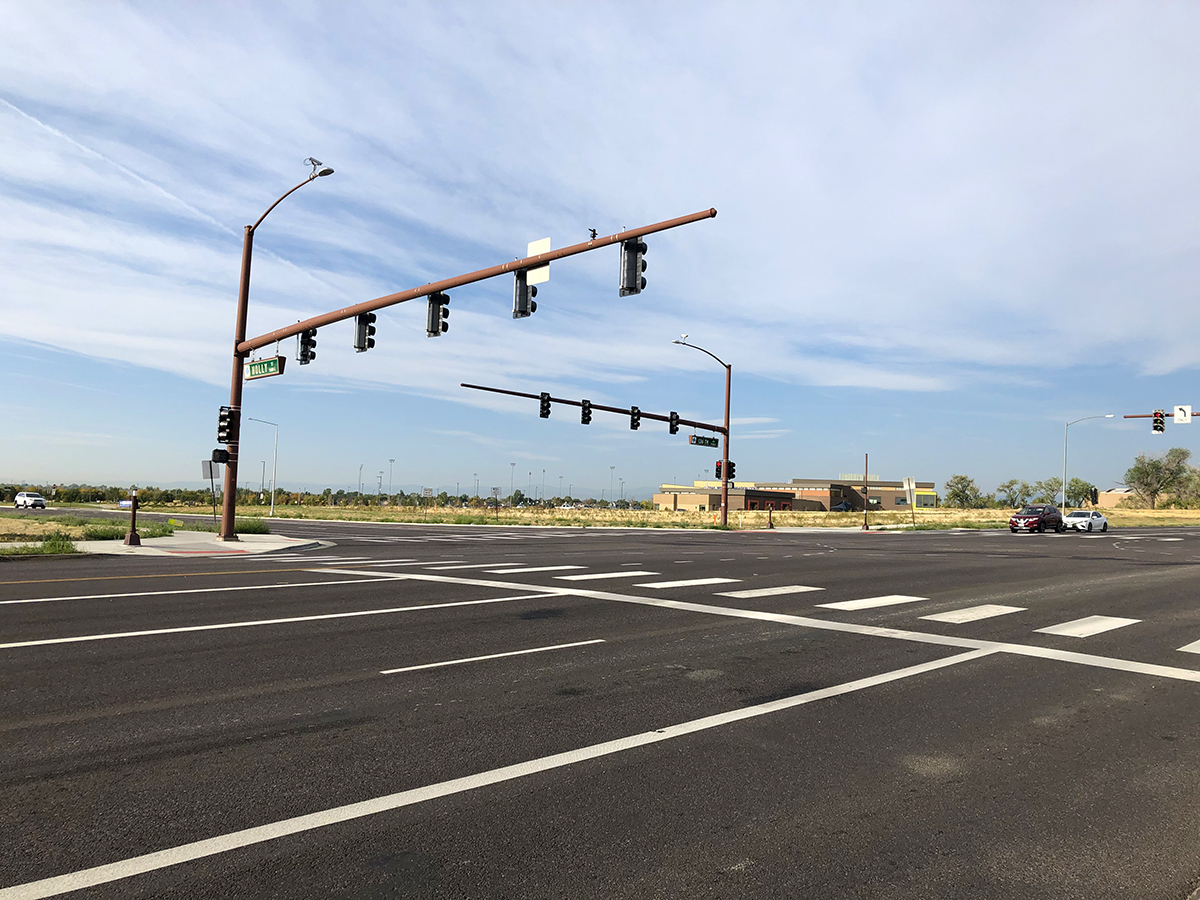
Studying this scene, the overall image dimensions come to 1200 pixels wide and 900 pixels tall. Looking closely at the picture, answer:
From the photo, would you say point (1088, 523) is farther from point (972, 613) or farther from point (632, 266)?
point (632, 266)

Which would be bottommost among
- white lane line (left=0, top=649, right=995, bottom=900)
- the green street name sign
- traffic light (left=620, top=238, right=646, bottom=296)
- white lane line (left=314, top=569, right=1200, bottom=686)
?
white lane line (left=0, top=649, right=995, bottom=900)

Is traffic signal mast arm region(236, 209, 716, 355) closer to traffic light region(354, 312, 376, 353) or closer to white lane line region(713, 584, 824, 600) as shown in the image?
traffic light region(354, 312, 376, 353)

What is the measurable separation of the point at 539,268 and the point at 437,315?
3677 mm

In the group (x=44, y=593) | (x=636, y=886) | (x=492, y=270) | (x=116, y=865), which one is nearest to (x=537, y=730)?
(x=636, y=886)

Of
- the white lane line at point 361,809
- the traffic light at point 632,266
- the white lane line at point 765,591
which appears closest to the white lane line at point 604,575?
the white lane line at point 765,591

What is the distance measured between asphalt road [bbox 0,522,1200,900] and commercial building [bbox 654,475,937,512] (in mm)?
115823

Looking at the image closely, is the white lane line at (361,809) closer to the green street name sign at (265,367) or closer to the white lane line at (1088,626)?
the white lane line at (1088,626)

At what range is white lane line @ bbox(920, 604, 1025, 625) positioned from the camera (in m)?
11.4

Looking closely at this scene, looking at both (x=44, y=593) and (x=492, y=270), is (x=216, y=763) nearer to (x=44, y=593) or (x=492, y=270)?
(x=44, y=593)

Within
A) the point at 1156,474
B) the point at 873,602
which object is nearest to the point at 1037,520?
the point at 873,602

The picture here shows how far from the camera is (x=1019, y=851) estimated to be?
13.0 feet

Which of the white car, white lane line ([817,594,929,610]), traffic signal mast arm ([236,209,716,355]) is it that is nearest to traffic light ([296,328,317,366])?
traffic signal mast arm ([236,209,716,355])

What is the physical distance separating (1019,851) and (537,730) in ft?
10.4

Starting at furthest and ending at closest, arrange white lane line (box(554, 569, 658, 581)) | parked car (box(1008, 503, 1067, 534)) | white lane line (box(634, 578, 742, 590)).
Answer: parked car (box(1008, 503, 1067, 534)) < white lane line (box(554, 569, 658, 581)) < white lane line (box(634, 578, 742, 590))
